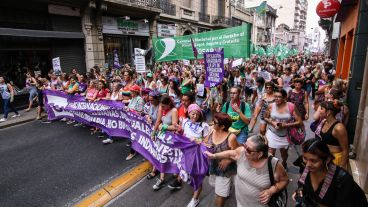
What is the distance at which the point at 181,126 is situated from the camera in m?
4.14

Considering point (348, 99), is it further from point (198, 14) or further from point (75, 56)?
point (198, 14)

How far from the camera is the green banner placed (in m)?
7.95

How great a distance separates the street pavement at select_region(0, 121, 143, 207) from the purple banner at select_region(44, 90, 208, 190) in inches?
18.6

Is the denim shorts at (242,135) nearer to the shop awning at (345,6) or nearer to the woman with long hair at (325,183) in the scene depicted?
the woman with long hair at (325,183)

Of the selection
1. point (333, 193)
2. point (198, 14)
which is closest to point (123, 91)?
point (333, 193)

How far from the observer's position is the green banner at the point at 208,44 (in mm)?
7947

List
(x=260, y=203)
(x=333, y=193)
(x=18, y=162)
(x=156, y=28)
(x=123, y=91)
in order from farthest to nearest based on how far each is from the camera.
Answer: (x=156, y=28) → (x=123, y=91) → (x=18, y=162) → (x=260, y=203) → (x=333, y=193)

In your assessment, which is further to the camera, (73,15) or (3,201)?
(73,15)

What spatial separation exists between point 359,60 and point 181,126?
15.1ft

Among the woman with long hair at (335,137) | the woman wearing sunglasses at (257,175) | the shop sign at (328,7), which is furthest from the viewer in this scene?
the shop sign at (328,7)

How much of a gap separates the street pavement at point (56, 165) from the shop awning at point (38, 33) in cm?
531

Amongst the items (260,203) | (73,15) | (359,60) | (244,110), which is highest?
(73,15)

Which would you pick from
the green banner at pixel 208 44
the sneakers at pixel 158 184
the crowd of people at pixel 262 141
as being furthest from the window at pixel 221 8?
the sneakers at pixel 158 184

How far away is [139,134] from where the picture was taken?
494 centimetres
